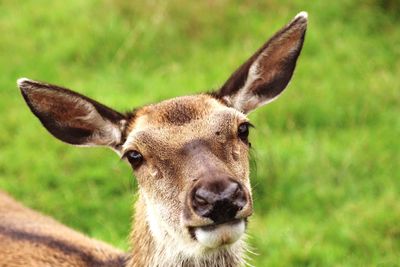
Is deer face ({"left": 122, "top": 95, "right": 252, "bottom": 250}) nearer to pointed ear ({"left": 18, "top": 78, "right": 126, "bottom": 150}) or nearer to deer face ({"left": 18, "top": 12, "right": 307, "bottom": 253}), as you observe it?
deer face ({"left": 18, "top": 12, "right": 307, "bottom": 253})

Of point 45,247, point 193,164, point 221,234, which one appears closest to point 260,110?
point 45,247

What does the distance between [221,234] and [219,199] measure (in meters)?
0.26

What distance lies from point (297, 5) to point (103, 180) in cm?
387

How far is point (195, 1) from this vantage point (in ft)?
36.4

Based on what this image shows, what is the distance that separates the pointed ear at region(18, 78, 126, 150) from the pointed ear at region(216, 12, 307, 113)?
2.30 ft

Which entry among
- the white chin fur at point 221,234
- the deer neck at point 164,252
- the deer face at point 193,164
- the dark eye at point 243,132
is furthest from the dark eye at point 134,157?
the white chin fur at point 221,234

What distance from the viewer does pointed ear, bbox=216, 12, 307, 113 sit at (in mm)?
5750

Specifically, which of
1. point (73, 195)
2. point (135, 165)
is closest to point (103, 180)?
point (73, 195)

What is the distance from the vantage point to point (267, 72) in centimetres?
597

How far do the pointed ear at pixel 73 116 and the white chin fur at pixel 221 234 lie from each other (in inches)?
47.0

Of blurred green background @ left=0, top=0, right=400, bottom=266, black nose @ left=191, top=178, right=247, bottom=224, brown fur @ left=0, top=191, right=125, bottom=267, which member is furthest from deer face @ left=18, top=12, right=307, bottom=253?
blurred green background @ left=0, top=0, right=400, bottom=266

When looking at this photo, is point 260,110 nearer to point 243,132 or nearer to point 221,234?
point 243,132

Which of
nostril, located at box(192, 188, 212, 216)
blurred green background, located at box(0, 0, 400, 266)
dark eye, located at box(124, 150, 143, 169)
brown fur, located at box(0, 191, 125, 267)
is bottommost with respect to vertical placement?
nostril, located at box(192, 188, 212, 216)

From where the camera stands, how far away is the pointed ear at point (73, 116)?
5617 mm
